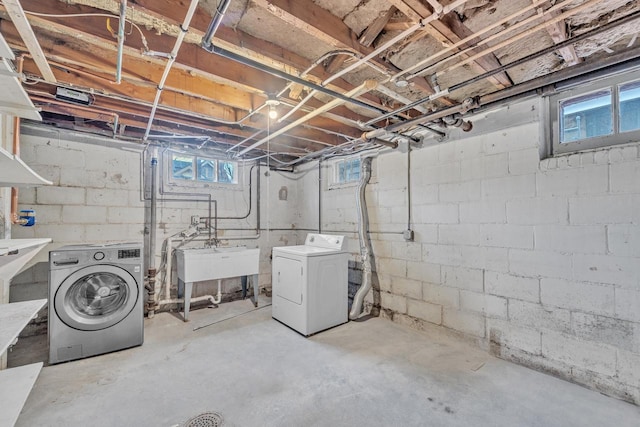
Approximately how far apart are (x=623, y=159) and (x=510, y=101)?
903 mm

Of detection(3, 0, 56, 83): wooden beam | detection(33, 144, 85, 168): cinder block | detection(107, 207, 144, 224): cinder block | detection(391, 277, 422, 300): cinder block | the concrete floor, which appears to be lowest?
the concrete floor

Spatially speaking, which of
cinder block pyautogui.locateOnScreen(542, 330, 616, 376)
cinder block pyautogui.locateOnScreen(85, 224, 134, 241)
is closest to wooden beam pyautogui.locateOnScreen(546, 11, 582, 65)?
cinder block pyautogui.locateOnScreen(542, 330, 616, 376)

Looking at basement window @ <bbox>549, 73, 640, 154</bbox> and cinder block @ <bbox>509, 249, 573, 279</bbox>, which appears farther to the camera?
cinder block @ <bbox>509, 249, 573, 279</bbox>

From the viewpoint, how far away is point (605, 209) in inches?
80.7

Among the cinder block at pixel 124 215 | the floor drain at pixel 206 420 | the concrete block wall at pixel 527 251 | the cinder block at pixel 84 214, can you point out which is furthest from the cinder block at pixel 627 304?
the cinder block at pixel 84 214

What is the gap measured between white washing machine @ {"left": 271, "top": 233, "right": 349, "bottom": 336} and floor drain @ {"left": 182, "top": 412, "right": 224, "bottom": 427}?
1320 mm

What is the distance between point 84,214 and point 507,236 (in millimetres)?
4454

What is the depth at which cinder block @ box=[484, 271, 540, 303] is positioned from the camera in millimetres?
2359

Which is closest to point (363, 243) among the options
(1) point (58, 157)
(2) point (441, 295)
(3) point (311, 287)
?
(3) point (311, 287)

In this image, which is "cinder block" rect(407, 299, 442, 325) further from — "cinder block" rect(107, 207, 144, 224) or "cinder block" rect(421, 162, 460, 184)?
"cinder block" rect(107, 207, 144, 224)

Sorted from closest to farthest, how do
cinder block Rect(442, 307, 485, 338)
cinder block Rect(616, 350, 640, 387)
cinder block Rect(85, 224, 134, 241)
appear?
cinder block Rect(616, 350, 640, 387), cinder block Rect(442, 307, 485, 338), cinder block Rect(85, 224, 134, 241)

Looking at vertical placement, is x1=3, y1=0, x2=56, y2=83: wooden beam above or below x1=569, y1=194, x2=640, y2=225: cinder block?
above

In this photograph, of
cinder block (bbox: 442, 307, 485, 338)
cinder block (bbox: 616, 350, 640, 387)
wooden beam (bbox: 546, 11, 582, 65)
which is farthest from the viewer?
cinder block (bbox: 442, 307, 485, 338)

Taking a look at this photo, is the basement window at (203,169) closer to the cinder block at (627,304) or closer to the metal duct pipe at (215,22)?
the metal duct pipe at (215,22)
